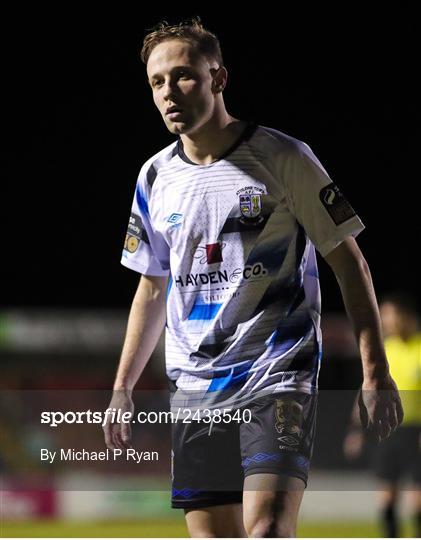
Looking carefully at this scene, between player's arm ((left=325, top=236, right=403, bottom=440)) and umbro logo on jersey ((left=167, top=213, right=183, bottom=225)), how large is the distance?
563 mm

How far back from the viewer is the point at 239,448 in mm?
3797

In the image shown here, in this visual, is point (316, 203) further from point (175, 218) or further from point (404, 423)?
point (404, 423)

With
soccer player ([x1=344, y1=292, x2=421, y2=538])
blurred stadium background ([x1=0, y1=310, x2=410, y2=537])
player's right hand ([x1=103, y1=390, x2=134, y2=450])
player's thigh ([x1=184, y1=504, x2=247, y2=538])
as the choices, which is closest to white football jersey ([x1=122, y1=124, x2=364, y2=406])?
player's right hand ([x1=103, y1=390, x2=134, y2=450])

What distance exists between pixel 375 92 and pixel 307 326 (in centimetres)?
606

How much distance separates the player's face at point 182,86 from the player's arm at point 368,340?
0.70 m

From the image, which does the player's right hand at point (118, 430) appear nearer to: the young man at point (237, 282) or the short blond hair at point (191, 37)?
the young man at point (237, 282)

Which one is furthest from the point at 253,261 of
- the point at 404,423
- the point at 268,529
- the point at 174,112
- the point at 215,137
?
the point at 404,423

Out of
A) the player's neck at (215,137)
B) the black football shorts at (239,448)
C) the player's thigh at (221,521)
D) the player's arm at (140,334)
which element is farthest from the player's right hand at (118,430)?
the player's neck at (215,137)

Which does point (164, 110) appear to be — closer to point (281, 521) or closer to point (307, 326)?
point (307, 326)

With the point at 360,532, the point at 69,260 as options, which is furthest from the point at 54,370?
the point at 360,532

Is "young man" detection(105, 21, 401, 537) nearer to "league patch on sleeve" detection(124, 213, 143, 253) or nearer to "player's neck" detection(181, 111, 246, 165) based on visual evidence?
"player's neck" detection(181, 111, 246, 165)

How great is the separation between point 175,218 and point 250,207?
0.30 m

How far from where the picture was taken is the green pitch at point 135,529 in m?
11.1

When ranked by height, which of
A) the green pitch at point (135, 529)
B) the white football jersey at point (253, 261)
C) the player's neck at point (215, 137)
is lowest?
the green pitch at point (135, 529)
